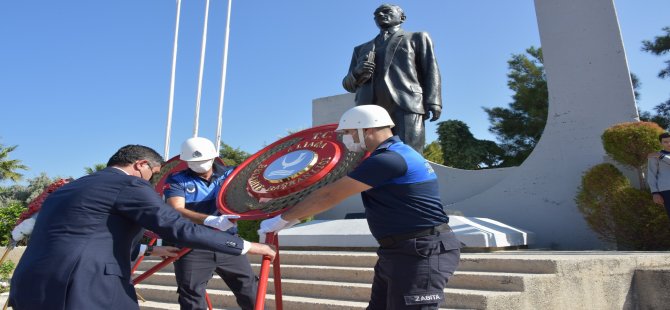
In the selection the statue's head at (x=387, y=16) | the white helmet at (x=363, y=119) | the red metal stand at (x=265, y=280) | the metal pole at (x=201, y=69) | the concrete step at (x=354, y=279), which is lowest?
the concrete step at (x=354, y=279)

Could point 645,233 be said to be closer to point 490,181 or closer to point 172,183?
point 490,181

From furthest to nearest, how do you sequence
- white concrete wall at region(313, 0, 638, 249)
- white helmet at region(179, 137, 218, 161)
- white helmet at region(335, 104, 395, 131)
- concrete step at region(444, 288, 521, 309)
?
white concrete wall at region(313, 0, 638, 249) → concrete step at region(444, 288, 521, 309) → white helmet at region(179, 137, 218, 161) → white helmet at region(335, 104, 395, 131)

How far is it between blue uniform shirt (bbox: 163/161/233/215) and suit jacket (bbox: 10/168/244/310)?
116 centimetres

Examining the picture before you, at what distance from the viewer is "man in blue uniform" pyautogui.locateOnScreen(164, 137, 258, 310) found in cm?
325

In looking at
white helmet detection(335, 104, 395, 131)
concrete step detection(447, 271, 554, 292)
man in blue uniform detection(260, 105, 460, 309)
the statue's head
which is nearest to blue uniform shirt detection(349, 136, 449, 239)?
man in blue uniform detection(260, 105, 460, 309)

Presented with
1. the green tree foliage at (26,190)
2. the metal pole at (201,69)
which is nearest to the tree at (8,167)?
the green tree foliage at (26,190)

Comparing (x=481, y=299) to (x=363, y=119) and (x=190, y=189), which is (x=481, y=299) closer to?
(x=363, y=119)

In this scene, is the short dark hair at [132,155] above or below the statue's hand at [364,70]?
below

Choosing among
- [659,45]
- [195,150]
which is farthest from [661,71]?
[195,150]

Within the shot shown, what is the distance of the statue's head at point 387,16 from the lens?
5656 millimetres

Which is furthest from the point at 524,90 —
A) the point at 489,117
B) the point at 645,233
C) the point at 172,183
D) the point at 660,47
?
the point at 172,183

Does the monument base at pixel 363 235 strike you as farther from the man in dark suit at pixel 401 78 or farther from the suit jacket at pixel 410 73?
the suit jacket at pixel 410 73

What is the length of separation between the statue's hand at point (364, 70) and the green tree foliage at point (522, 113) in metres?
19.6

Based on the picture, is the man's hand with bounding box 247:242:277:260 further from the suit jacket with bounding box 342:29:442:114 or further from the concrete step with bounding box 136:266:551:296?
the suit jacket with bounding box 342:29:442:114
